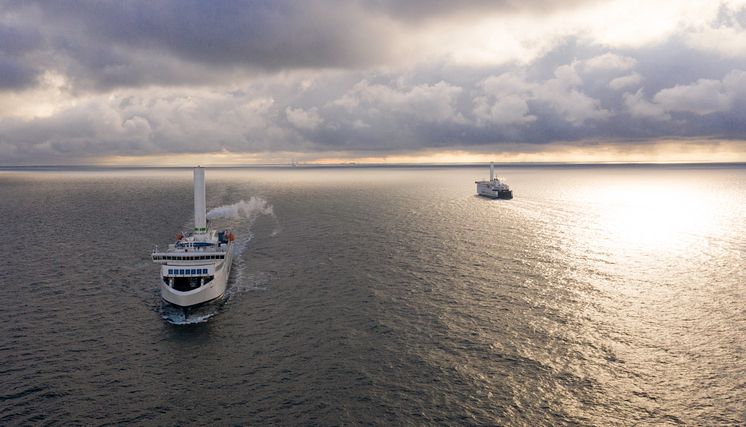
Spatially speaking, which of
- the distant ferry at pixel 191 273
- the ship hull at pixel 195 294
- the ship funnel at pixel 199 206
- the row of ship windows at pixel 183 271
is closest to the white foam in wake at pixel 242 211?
the ship funnel at pixel 199 206

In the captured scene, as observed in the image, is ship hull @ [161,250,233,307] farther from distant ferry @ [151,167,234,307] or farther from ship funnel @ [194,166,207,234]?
ship funnel @ [194,166,207,234]

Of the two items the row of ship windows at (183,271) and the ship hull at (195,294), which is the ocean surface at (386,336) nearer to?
the ship hull at (195,294)

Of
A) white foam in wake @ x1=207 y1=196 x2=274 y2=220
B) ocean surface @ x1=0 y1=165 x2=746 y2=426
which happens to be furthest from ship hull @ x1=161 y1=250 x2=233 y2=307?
white foam in wake @ x1=207 y1=196 x2=274 y2=220

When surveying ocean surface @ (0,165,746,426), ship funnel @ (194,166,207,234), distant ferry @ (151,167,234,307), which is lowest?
ocean surface @ (0,165,746,426)

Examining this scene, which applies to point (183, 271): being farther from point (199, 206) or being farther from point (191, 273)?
point (199, 206)

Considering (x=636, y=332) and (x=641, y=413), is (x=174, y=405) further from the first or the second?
(x=636, y=332)

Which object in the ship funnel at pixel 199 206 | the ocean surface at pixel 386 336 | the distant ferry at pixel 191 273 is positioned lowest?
the ocean surface at pixel 386 336

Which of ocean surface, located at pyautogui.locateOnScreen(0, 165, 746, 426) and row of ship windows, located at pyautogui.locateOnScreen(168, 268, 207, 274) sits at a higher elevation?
row of ship windows, located at pyautogui.locateOnScreen(168, 268, 207, 274)

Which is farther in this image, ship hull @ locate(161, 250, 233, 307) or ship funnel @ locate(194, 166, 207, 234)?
ship funnel @ locate(194, 166, 207, 234)

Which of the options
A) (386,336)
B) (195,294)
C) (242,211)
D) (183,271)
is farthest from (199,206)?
(242,211)
